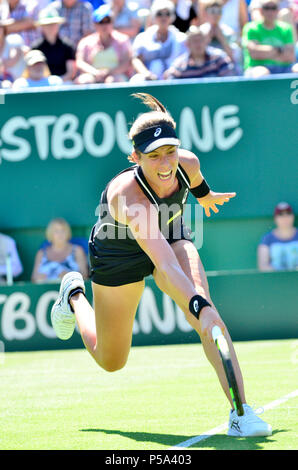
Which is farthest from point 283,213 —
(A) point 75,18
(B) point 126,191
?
(B) point 126,191

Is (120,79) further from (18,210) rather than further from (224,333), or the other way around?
(224,333)

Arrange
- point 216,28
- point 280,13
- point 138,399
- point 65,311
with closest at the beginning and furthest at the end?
point 65,311 < point 138,399 < point 216,28 < point 280,13

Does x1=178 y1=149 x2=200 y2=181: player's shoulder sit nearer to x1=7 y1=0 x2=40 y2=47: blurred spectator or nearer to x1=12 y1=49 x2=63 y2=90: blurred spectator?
x1=12 y1=49 x2=63 y2=90: blurred spectator

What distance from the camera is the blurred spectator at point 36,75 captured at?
1162 cm

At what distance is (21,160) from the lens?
11492 mm

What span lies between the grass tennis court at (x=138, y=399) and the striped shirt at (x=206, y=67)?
3.66 meters

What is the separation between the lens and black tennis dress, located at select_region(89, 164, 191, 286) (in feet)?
19.3

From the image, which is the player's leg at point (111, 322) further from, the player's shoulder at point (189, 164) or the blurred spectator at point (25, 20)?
the blurred spectator at point (25, 20)

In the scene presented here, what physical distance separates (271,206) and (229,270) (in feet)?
3.49

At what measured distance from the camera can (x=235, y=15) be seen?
1241 centimetres

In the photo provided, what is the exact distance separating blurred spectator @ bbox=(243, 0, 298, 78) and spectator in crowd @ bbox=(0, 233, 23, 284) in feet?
12.9

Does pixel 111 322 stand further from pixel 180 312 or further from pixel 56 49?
pixel 56 49

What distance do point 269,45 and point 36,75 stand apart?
320cm

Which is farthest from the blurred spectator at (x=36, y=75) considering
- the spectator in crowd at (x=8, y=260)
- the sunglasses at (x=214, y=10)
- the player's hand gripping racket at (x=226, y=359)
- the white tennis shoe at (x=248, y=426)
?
the player's hand gripping racket at (x=226, y=359)
